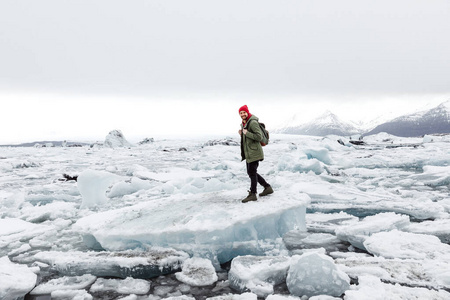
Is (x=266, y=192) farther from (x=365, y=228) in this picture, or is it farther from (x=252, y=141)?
(x=365, y=228)

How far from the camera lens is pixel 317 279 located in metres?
2.42

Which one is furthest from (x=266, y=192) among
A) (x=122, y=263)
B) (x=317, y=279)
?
(x=122, y=263)

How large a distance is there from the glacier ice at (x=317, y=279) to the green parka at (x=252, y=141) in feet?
5.81

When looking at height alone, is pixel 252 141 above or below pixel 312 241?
above

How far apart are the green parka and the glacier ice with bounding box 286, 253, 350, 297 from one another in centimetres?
177

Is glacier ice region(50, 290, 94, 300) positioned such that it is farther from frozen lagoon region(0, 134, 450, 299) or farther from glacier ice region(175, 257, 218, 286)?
glacier ice region(175, 257, 218, 286)

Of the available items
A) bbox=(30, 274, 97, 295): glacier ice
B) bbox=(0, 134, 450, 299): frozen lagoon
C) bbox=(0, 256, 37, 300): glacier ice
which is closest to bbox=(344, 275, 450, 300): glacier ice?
bbox=(0, 134, 450, 299): frozen lagoon

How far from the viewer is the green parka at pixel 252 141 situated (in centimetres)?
395

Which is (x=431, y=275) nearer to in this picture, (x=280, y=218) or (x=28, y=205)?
(x=280, y=218)

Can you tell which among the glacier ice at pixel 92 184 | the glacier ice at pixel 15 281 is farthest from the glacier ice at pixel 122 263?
the glacier ice at pixel 92 184

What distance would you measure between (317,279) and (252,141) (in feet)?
6.78

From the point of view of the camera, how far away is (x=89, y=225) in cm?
373

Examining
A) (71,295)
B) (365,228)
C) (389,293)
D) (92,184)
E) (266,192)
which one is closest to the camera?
(389,293)

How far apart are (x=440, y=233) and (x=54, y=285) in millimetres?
4043
